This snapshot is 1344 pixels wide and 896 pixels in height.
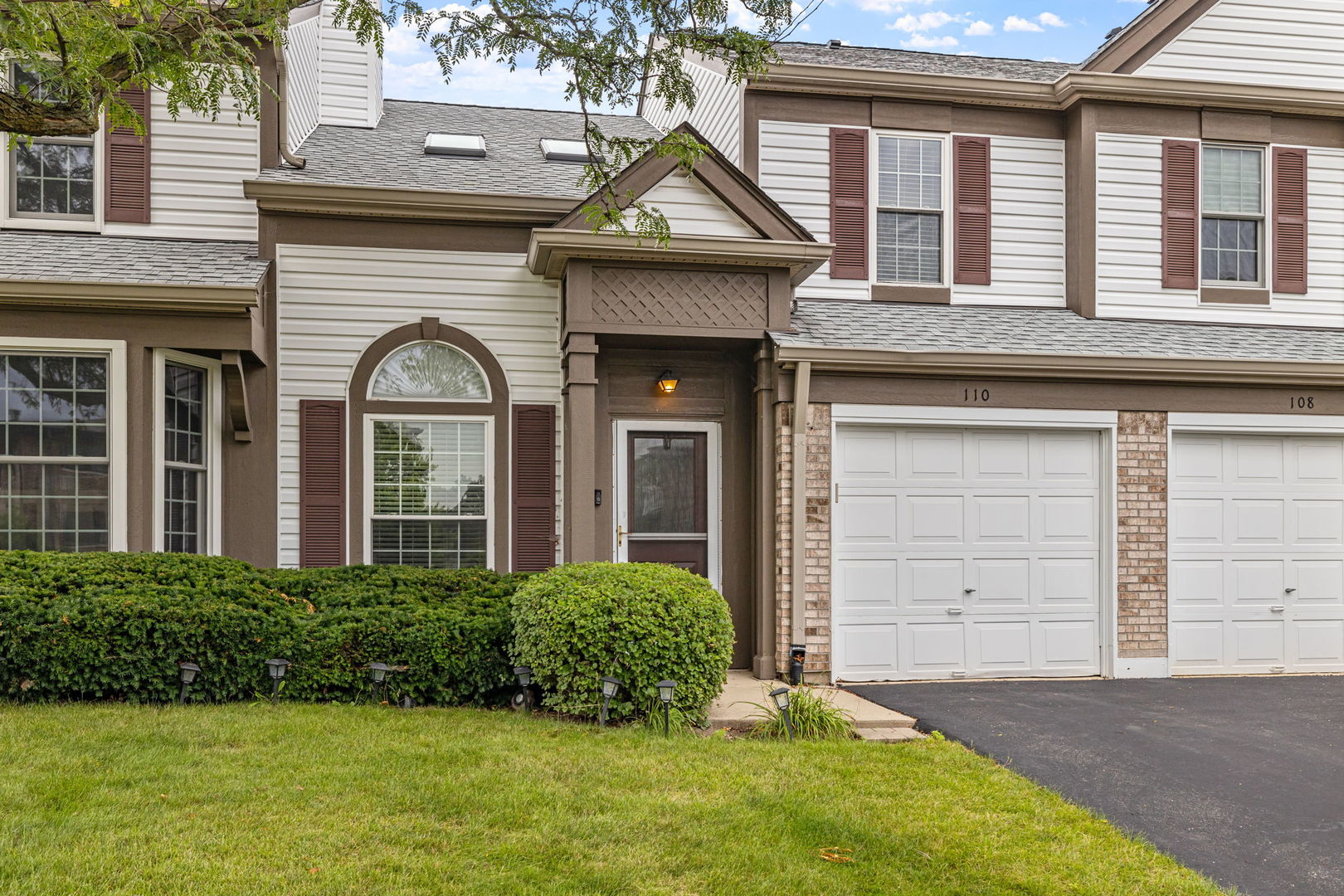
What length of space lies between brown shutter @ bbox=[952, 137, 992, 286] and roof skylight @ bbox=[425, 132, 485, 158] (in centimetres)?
476

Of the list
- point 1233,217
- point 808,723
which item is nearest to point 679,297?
point 808,723

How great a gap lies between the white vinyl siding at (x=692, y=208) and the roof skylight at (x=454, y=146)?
265 centimetres

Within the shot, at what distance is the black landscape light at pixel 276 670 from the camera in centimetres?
630

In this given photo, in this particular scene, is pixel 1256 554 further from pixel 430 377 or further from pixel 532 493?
pixel 430 377

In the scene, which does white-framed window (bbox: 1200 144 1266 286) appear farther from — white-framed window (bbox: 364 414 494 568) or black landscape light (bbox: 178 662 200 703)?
black landscape light (bbox: 178 662 200 703)

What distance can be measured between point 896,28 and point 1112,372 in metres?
5.69

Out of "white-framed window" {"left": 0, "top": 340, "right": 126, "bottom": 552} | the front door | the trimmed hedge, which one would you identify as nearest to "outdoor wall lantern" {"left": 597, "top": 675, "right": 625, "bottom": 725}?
the trimmed hedge

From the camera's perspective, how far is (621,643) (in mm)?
6352

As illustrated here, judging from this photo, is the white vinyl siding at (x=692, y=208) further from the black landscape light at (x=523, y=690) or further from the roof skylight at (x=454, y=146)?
the black landscape light at (x=523, y=690)

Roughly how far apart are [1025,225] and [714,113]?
341cm

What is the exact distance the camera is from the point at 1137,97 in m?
9.81

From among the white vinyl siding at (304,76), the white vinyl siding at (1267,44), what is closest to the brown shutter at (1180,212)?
the white vinyl siding at (1267,44)

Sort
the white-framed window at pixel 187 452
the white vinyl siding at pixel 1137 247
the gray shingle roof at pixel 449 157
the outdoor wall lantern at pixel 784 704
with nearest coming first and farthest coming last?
the outdoor wall lantern at pixel 784 704, the white-framed window at pixel 187 452, the gray shingle roof at pixel 449 157, the white vinyl siding at pixel 1137 247

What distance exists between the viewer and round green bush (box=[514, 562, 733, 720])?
6.36 metres
